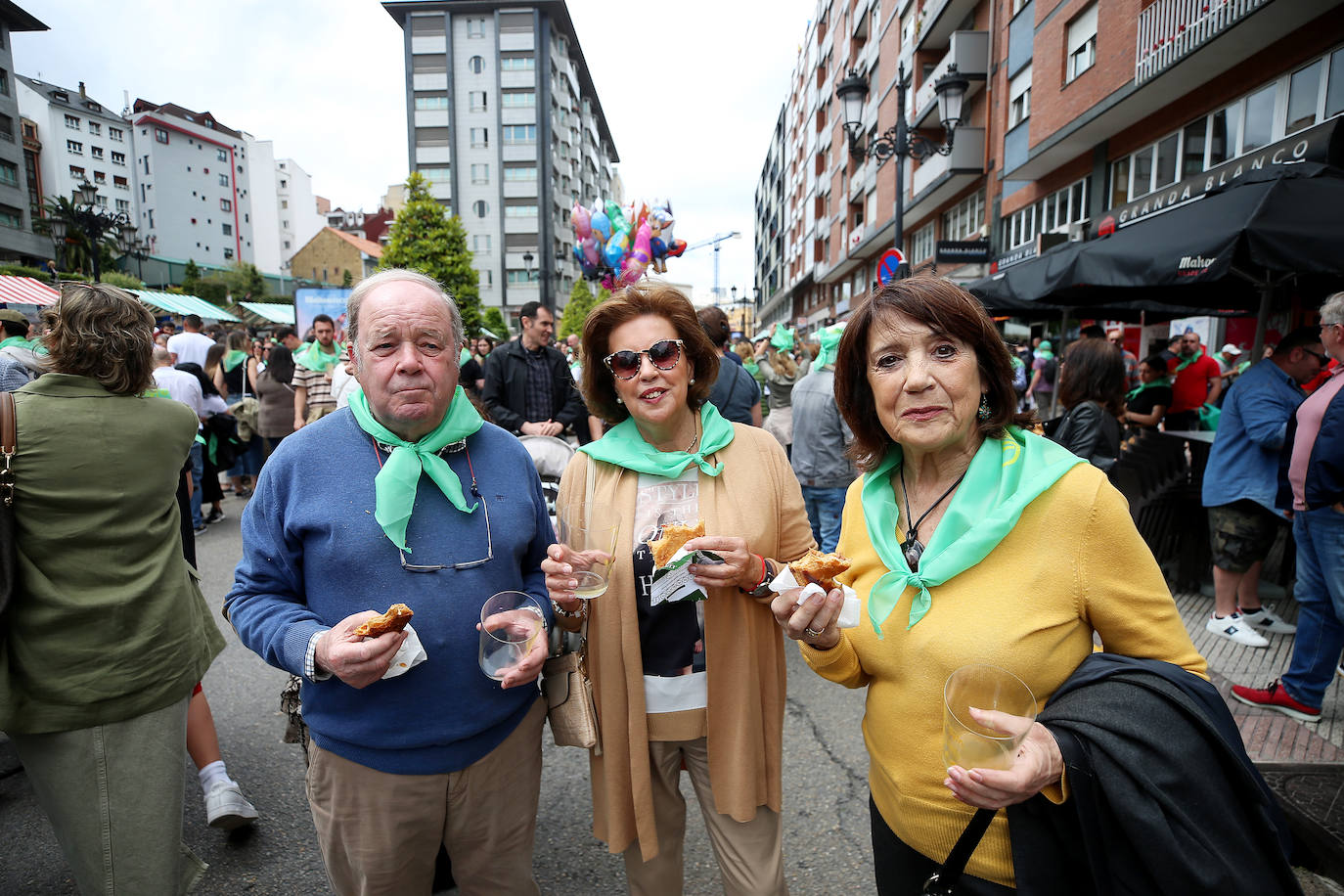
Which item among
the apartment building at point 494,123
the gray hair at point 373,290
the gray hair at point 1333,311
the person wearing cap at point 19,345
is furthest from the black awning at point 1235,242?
the apartment building at point 494,123

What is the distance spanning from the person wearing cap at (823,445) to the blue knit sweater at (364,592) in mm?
4202

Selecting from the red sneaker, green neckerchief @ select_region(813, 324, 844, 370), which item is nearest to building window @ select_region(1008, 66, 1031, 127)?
green neckerchief @ select_region(813, 324, 844, 370)

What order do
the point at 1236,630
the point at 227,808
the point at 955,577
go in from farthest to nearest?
the point at 1236,630
the point at 227,808
the point at 955,577

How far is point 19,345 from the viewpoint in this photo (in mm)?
3404

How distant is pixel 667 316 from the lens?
2242mm

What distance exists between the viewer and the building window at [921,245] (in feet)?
82.7

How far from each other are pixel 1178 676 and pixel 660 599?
1124 millimetres

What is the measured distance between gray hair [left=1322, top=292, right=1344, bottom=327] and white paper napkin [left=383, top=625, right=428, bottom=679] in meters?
4.39

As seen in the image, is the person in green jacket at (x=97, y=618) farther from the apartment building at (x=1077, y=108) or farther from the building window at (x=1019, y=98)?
the building window at (x=1019, y=98)

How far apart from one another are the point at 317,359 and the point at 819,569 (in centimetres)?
824

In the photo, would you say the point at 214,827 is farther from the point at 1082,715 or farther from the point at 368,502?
the point at 1082,715

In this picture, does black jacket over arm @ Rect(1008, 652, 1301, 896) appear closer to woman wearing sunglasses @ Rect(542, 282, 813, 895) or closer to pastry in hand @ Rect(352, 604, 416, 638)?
woman wearing sunglasses @ Rect(542, 282, 813, 895)

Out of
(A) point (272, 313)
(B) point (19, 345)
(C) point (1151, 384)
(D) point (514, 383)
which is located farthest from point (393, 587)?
(A) point (272, 313)

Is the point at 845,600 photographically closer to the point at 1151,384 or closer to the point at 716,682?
the point at 716,682
